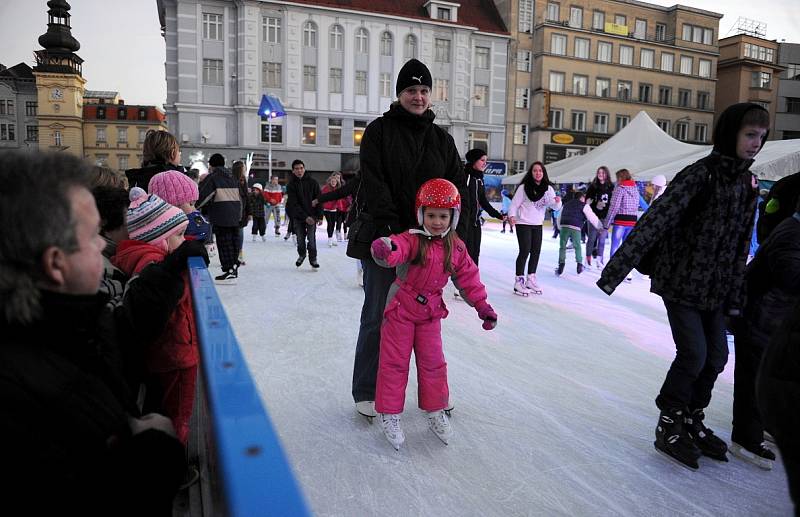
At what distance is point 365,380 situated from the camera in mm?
2916

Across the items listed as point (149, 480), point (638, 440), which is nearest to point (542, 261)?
point (638, 440)

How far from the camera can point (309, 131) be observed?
3161 cm

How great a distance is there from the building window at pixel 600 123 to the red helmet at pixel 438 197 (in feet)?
125

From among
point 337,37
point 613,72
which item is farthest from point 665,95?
point 337,37

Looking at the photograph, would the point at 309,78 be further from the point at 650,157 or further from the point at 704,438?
the point at 704,438

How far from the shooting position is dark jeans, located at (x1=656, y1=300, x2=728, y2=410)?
2.45 m

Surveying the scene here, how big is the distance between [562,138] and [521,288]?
31.8m

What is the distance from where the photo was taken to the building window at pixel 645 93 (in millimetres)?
38531

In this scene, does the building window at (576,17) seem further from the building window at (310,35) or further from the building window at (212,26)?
the building window at (212,26)

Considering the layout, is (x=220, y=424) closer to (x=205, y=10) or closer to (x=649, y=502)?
(x=649, y=502)

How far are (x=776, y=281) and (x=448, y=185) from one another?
1480 mm

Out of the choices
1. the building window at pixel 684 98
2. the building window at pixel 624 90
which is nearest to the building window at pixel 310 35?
the building window at pixel 624 90

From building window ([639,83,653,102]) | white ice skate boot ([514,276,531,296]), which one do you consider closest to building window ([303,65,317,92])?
building window ([639,83,653,102])

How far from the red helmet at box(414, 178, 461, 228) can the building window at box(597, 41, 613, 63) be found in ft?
129
